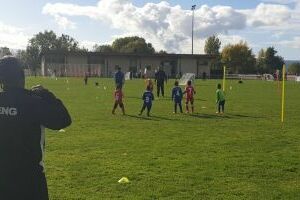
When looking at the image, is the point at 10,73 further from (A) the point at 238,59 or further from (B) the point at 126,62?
(A) the point at 238,59

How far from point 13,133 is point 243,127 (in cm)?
1401

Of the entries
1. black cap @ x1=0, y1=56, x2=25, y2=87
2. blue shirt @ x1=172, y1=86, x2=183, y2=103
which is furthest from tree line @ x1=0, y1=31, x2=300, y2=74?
black cap @ x1=0, y1=56, x2=25, y2=87

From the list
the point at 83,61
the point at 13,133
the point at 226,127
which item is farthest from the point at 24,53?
the point at 13,133

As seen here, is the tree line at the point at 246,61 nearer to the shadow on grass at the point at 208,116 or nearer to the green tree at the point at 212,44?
the green tree at the point at 212,44

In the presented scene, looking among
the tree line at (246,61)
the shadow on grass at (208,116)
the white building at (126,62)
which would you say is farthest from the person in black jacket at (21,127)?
the tree line at (246,61)

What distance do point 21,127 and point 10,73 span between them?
1.46 ft

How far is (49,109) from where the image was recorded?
14.1ft

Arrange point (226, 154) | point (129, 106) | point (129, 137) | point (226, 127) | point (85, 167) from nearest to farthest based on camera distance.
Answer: point (85, 167) → point (226, 154) → point (129, 137) → point (226, 127) → point (129, 106)

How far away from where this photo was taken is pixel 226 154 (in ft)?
39.8

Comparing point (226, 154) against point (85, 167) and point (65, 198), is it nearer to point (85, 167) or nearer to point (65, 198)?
point (85, 167)

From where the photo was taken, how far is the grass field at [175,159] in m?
8.75

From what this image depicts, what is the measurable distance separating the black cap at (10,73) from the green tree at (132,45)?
12381 centimetres

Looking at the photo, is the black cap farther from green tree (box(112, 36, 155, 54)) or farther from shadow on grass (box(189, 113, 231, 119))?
green tree (box(112, 36, 155, 54))

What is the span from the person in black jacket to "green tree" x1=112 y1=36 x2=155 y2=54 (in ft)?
406
